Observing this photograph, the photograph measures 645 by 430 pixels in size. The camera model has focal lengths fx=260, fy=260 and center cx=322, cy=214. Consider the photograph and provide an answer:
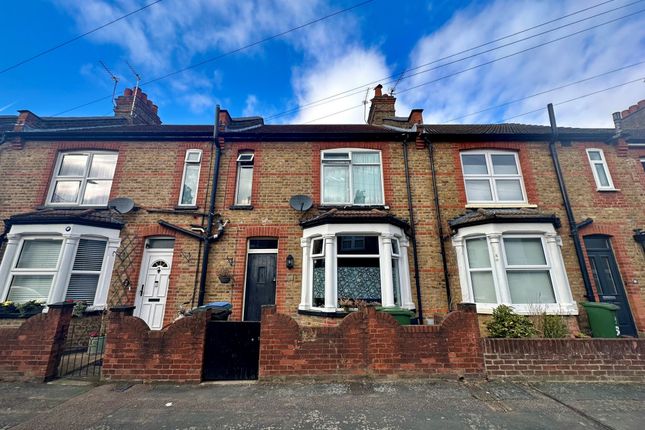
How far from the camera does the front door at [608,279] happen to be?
712 cm

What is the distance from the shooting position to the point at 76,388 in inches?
166

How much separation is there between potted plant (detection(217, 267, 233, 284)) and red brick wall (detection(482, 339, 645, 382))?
6.08 meters

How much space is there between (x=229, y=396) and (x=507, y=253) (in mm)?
7189

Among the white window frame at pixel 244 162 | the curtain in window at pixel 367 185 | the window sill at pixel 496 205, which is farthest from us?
the white window frame at pixel 244 162

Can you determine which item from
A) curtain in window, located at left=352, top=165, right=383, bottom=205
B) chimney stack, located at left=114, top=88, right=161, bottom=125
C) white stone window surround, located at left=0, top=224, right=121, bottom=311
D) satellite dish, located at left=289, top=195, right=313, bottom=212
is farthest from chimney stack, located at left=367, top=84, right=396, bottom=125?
white stone window surround, located at left=0, top=224, right=121, bottom=311

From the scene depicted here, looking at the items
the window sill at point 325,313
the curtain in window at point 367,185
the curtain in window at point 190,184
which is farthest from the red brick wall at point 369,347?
the curtain in window at point 190,184

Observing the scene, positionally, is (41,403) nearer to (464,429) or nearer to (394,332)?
(394,332)

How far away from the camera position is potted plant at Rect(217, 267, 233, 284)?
7.21 m

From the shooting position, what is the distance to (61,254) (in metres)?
6.80

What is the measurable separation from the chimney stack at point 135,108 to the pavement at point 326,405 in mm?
10221

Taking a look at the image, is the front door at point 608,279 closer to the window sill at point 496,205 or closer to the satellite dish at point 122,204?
the window sill at point 496,205

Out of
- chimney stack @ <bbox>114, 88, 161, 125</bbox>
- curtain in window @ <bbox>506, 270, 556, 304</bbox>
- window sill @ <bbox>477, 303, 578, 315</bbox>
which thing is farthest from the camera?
chimney stack @ <bbox>114, 88, 161, 125</bbox>

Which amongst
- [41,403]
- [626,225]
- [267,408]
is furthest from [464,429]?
[626,225]

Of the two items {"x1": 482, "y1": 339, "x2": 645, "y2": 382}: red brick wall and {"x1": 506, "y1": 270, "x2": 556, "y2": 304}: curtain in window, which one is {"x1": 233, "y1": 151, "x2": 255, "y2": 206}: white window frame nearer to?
{"x1": 482, "y1": 339, "x2": 645, "y2": 382}: red brick wall
